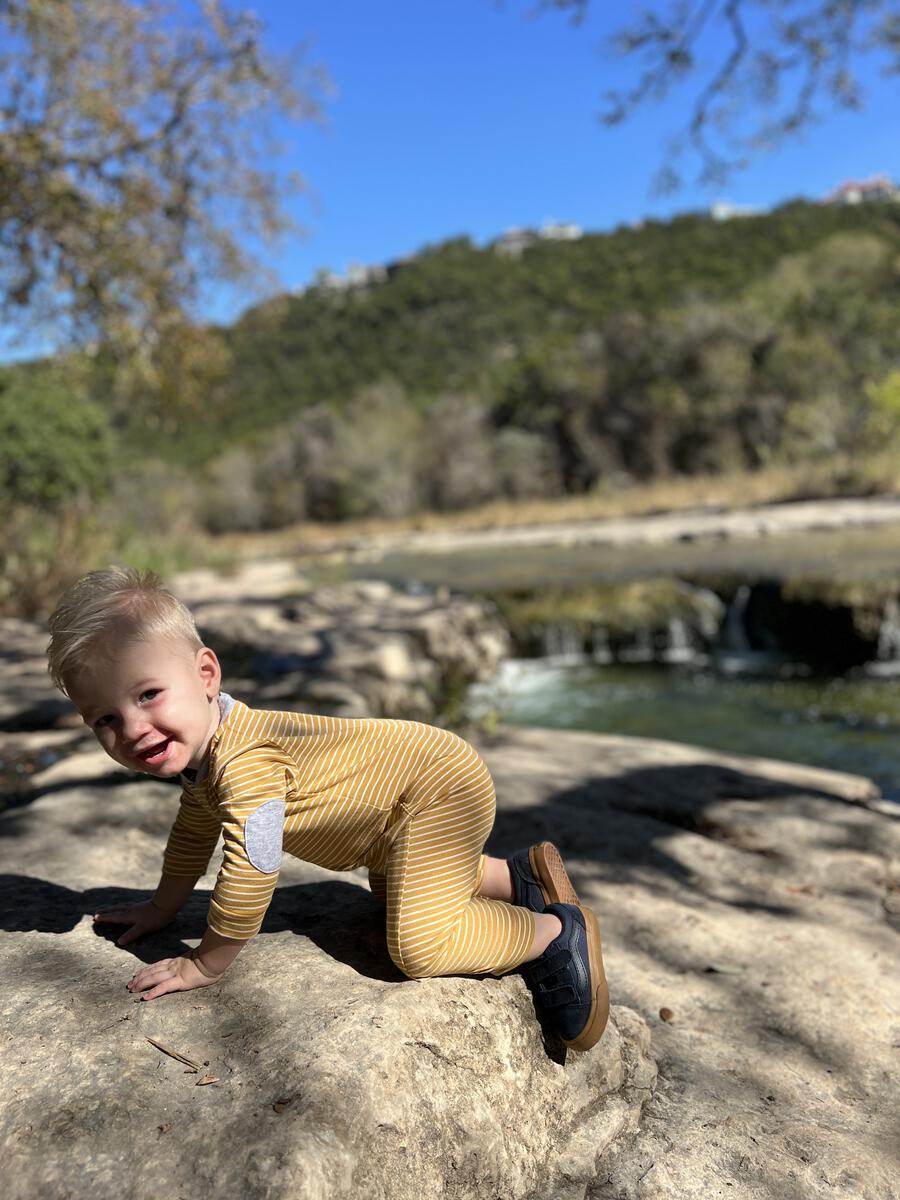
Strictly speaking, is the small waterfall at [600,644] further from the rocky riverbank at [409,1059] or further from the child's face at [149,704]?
the child's face at [149,704]

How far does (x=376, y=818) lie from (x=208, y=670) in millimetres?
460

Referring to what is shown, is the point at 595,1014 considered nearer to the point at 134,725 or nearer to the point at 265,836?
the point at 265,836

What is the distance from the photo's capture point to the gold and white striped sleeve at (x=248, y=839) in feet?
5.37

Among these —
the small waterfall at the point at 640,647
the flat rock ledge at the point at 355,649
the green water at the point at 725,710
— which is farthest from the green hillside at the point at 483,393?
the small waterfall at the point at 640,647

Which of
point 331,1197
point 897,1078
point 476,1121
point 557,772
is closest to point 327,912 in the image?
point 476,1121

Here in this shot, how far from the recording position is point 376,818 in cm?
188

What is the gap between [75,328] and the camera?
891cm

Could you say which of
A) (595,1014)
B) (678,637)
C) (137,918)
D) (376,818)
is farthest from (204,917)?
(678,637)

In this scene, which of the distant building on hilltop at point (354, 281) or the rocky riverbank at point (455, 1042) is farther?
the distant building on hilltop at point (354, 281)

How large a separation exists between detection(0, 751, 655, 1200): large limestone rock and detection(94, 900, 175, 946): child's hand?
3cm

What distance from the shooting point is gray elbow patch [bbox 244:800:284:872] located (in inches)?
66.1

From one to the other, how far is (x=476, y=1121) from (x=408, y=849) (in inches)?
19.6

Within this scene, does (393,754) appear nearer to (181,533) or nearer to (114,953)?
(114,953)

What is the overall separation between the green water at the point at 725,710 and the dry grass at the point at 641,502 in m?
10.6
